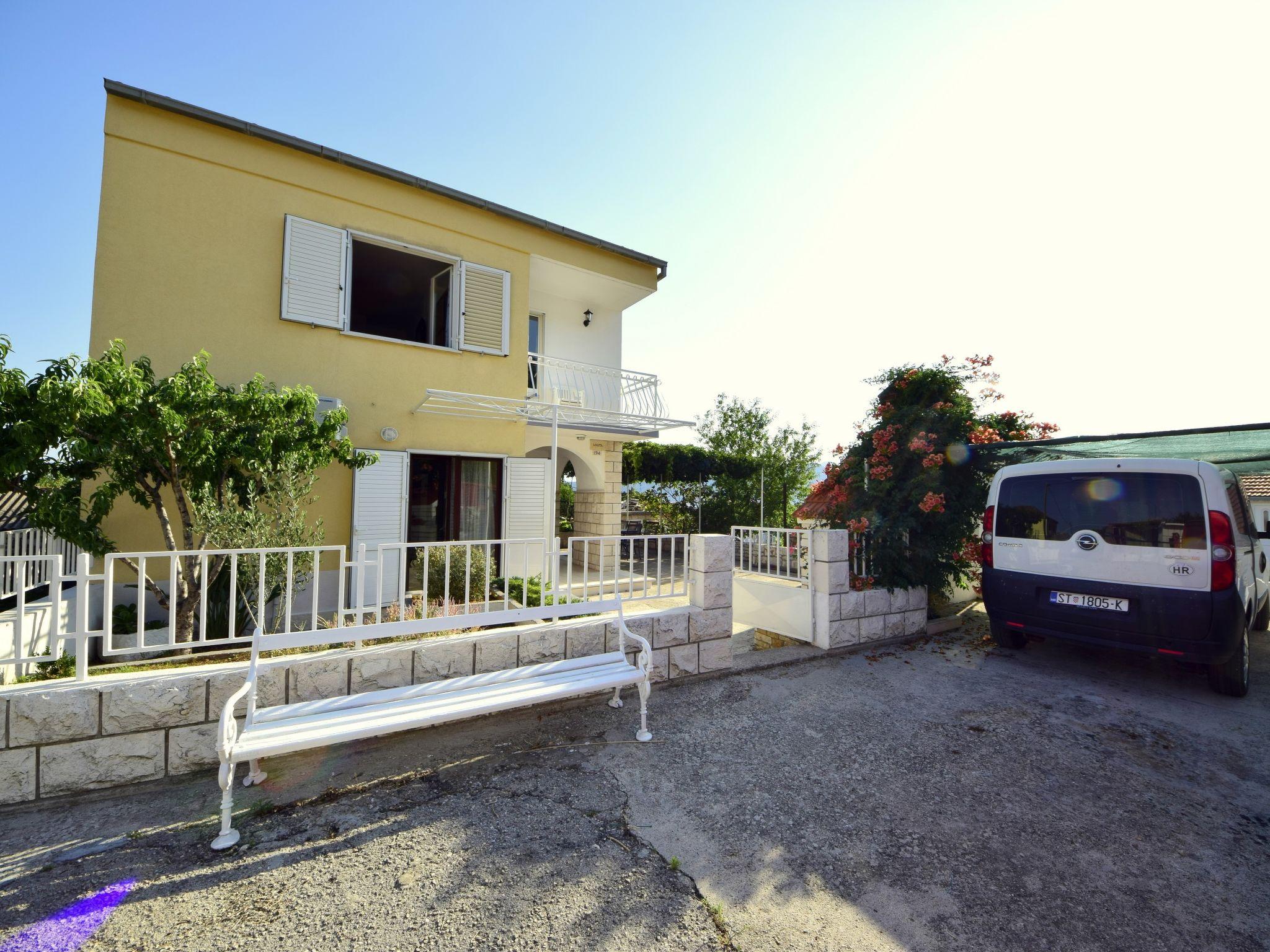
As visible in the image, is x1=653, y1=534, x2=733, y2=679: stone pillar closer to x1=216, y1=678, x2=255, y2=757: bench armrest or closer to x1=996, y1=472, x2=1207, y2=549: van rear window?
x1=996, y1=472, x2=1207, y2=549: van rear window

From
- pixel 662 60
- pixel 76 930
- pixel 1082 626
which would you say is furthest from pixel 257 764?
pixel 662 60

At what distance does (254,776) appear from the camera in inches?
117

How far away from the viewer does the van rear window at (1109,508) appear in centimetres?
417

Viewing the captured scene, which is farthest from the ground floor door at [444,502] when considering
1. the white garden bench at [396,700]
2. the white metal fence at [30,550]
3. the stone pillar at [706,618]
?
the white garden bench at [396,700]

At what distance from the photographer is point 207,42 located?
18.3 feet

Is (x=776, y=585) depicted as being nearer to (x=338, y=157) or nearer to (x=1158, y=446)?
(x=1158, y=446)

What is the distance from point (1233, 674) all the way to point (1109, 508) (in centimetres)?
157

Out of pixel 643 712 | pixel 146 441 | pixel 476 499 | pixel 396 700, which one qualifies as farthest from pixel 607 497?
pixel 396 700

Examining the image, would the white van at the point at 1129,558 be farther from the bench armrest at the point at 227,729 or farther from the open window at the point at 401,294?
the open window at the point at 401,294

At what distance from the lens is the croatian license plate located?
14.3 ft

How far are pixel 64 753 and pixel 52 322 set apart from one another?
20.7ft

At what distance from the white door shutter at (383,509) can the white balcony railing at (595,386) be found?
2.77 m

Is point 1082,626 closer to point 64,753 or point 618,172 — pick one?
point 64,753

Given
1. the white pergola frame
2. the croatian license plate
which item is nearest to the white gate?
the croatian license plate
